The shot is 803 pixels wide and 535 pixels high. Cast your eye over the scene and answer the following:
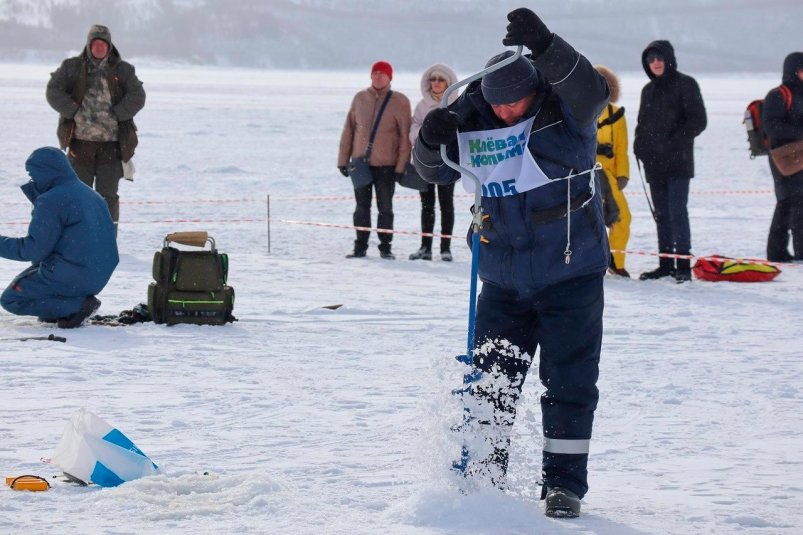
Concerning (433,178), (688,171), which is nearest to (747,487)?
(433,178)

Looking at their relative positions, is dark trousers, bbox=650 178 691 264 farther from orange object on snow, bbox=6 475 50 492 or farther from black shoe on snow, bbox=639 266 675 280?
orange object on snow, bbox=6 475 50 492

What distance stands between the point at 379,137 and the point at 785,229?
322cm

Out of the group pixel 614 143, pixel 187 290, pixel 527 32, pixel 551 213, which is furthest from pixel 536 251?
pixel 614 143

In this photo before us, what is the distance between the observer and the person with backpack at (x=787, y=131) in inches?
373

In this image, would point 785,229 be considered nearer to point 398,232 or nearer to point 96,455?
point 398,232

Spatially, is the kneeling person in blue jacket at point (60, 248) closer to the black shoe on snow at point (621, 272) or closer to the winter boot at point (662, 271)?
the black shoe on snow at point (621, 272)

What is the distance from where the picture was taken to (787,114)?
9.54 m

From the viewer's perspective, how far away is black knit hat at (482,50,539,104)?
3594 millimetres

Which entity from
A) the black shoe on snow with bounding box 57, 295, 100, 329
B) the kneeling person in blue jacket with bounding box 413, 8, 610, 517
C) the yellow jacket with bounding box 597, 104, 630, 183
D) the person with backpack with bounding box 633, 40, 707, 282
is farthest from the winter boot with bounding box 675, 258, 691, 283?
the kneeling person in blue jacket with bounding box 413, 8, 610, 517

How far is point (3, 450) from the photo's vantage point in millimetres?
4348

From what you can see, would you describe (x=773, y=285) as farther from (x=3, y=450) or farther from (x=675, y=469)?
(x=3, y=450)

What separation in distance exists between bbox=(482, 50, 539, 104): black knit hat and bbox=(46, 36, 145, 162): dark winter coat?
6.09 metres

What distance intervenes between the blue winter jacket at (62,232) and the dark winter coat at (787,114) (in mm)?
5189

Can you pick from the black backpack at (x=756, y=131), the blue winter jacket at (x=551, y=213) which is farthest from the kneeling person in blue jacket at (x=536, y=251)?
the black backpack at (x=756, y=131)
